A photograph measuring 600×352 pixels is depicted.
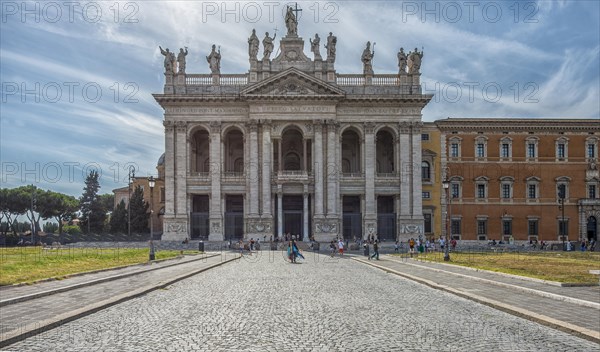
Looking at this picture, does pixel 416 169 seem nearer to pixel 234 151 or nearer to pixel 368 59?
pixel 368 59

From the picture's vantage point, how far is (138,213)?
69.1 m

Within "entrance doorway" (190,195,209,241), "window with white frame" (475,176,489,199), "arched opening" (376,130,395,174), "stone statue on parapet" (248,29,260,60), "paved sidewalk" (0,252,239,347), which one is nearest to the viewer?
"paved sidewalk" (0,252,239,347)

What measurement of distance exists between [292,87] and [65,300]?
141 ft

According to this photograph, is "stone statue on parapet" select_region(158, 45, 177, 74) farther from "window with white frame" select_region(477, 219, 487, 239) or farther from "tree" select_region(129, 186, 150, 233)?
"window with white frame" select_region(477, 219, 487, 239)

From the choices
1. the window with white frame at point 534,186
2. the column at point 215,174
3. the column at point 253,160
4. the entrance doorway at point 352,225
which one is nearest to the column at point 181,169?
the column at point 215,174

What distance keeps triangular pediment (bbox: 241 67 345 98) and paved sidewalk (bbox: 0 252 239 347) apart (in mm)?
35101

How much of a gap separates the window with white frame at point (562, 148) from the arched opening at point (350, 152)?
2116 centimetres

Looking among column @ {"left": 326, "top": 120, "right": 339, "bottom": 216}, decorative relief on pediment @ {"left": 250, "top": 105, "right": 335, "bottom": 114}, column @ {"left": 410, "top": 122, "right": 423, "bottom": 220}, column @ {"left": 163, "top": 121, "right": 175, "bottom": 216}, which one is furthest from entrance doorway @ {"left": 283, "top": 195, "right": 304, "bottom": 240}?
column @ {"left": 410, "top": 122, "right": 423, "bottom": 220}

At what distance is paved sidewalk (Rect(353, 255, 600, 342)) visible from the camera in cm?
1104

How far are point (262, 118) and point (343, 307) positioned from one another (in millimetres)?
43212

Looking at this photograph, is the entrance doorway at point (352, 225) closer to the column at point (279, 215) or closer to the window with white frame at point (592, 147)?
the column at point (279, 215)

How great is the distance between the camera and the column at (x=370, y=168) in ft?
185

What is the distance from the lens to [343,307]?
13156 millimetres

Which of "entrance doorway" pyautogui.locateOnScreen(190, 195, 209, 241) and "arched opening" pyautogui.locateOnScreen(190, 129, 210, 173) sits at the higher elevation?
"arched opening" pyautogui.locateOnScreen(190, 129, 210, 173)
